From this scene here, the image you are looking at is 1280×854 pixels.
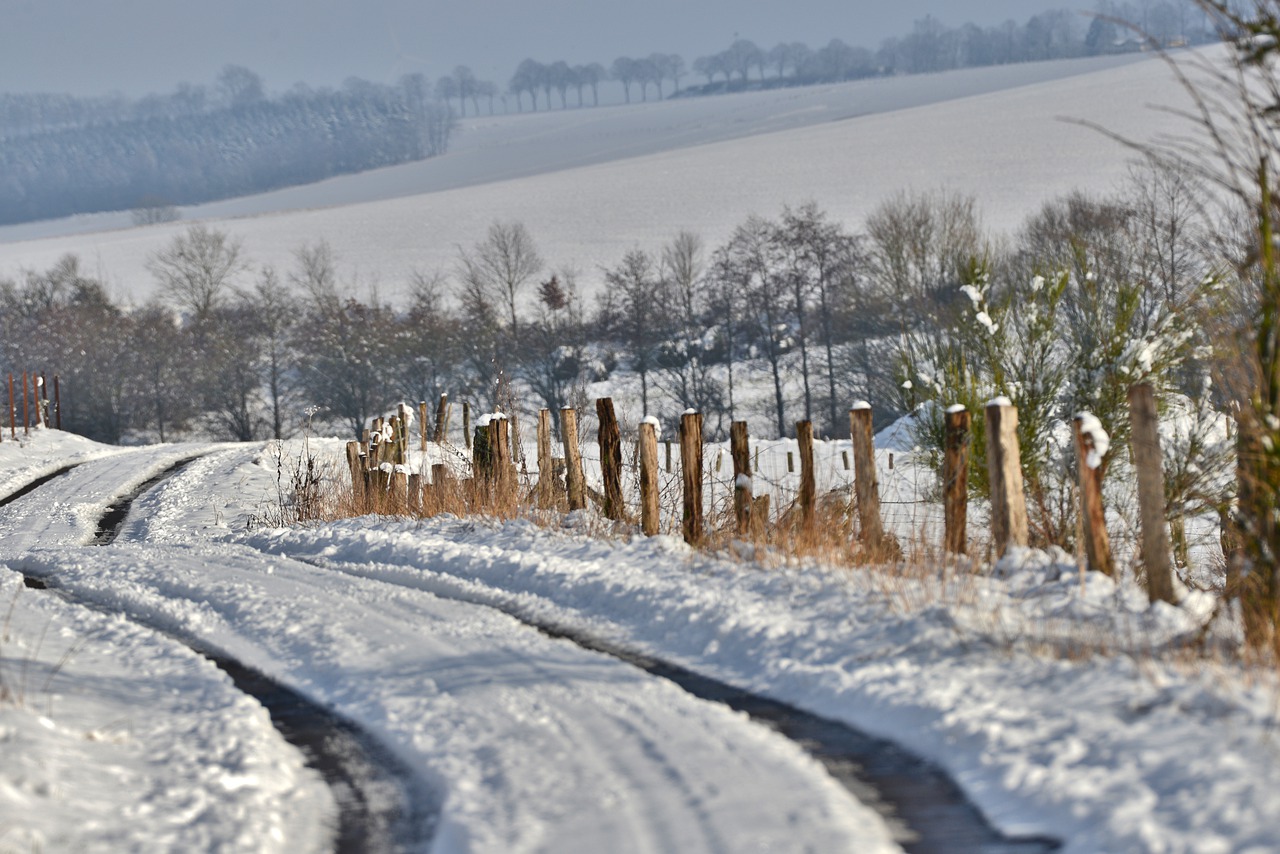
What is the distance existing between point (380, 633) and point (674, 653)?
2.00 m

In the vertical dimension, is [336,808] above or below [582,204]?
below

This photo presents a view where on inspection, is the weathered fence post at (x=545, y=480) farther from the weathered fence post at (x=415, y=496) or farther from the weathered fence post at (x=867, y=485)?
the weathered fence post at (x=867, y=485)

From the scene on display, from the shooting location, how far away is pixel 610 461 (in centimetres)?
1134

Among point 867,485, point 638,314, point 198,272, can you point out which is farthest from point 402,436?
point 198,272

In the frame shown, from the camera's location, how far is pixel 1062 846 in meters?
3.99

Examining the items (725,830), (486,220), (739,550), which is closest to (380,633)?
(739,550)

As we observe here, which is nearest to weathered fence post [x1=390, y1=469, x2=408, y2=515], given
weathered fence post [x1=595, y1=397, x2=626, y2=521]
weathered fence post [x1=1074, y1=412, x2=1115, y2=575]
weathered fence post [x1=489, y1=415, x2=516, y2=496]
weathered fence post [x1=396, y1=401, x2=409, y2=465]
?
weathered fence post [x1=489, y1=415, x2=516, y2=496]

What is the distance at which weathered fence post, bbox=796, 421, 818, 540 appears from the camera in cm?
937

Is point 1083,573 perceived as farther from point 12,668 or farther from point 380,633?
point 12,668

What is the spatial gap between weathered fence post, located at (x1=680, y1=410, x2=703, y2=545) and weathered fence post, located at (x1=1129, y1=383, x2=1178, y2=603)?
3987 mm

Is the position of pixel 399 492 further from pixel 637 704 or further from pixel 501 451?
pixel 637 704

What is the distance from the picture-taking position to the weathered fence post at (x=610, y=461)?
11211 millimetres

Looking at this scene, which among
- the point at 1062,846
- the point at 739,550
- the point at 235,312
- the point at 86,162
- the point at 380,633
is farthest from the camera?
the point at 86,162

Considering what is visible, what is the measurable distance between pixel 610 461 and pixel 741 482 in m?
1.83
